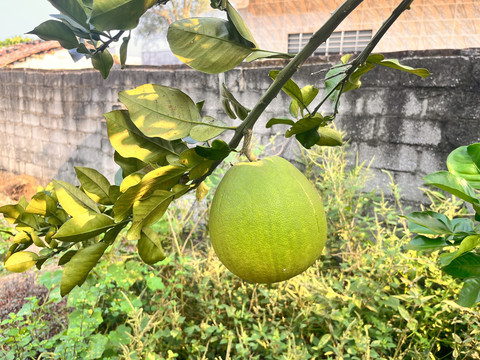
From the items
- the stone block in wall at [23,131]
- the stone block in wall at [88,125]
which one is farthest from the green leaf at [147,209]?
the stone block in wall at [23,131]

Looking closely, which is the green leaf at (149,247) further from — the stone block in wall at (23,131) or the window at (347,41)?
the window at (347,41)

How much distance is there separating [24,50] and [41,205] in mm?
8384

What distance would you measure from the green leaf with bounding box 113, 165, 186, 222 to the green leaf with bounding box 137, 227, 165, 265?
0.05m

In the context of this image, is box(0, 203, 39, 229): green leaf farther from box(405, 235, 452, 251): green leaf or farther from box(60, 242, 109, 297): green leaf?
box(405, 235, 452, 251): green leaf

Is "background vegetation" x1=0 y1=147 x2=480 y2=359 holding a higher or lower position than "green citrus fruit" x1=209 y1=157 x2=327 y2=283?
lower

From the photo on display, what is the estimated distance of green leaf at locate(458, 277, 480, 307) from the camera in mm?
675

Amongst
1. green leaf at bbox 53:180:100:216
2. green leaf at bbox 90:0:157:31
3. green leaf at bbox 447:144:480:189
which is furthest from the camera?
green leaf at bbox 447:144:480:189

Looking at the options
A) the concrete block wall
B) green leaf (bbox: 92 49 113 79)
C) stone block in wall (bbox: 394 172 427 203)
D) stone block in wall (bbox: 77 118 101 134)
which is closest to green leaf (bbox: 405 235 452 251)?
green leaf (bbox: 92 49 113 79)

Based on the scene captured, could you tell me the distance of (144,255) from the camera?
46 centimetres

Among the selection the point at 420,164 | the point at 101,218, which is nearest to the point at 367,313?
the point at 420,164

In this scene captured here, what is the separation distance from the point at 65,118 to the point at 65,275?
4920 mm

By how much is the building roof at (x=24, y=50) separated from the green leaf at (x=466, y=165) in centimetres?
787

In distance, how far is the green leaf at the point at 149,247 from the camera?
0.45 meters

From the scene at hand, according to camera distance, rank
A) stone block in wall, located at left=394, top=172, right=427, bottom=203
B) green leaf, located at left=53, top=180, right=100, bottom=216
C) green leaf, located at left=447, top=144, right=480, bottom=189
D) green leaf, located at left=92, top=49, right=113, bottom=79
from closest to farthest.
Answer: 1. green leaf, located at left=53, top=180, right=100, bottom=216
2. green leaf, located at left=92, top=49, right=113, bottom=79
3. green leaf, located at left=447, top=144, right=480, bottom=189
4. stone block in wall, located at left=394, top=172, right=427, bottom=203
